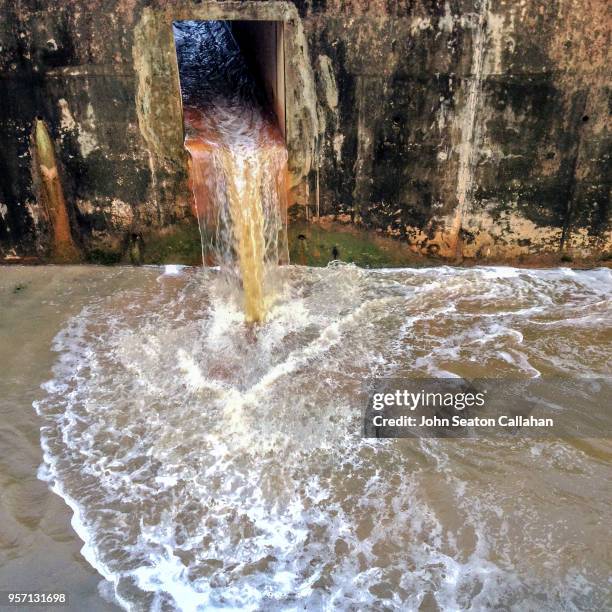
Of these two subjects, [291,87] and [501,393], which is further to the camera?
[291,87]

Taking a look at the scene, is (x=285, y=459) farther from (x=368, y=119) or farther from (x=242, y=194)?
(x=368, y=119)

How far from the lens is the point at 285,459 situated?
12.0ft

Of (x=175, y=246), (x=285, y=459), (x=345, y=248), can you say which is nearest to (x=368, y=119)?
(x=345, y=248)

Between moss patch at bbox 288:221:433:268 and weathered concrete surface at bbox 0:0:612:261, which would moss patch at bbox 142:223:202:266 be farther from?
moss patch at bbox 288:221:433:268

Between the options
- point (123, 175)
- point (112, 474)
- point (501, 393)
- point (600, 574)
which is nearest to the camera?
point (600, 574)

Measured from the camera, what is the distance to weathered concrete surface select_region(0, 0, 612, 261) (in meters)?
4.82

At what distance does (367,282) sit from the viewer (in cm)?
551

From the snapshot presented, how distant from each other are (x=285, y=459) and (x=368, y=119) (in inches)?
119

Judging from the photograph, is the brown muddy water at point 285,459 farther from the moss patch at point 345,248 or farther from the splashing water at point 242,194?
the moss patch at point 345,248

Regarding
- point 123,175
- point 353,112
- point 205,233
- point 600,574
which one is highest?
point 353,112

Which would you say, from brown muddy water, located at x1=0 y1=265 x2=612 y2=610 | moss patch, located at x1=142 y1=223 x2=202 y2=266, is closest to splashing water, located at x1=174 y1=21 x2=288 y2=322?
moss patch, located at x1=142 y1=223 x2=202 y2=266

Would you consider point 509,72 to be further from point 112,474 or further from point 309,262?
point 112,474

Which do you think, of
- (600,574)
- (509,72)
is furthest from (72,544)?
(509,72)

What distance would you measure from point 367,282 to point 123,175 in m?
2.40
